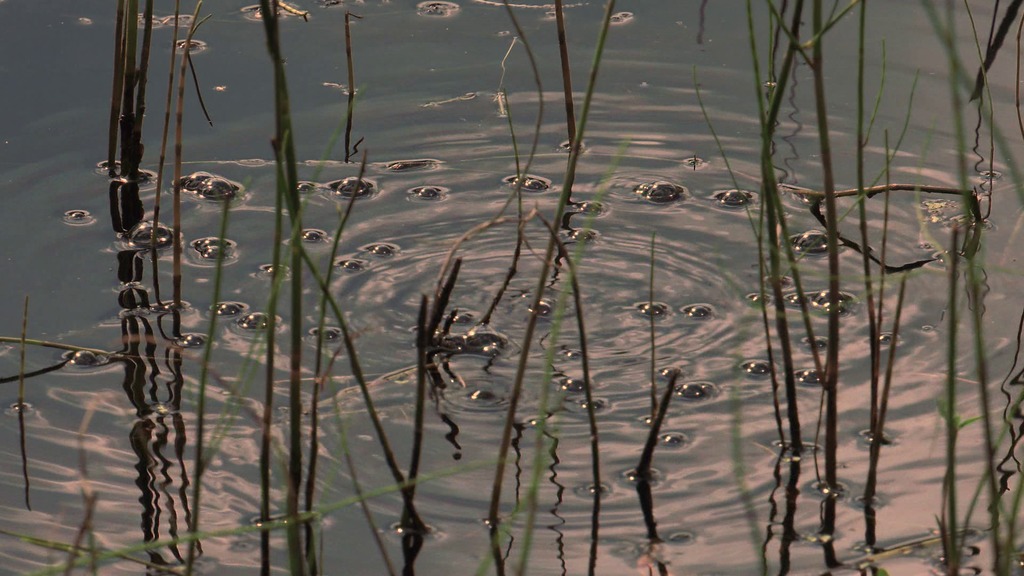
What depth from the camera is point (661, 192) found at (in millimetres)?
2516

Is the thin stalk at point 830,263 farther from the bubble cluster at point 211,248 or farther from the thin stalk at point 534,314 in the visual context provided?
the bubble cluster at point 211,248

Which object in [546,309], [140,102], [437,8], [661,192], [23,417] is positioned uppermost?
[437,8]

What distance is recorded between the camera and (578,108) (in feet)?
9.30

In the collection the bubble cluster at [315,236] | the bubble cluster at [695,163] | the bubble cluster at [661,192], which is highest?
the bubble cluster at [695,163]

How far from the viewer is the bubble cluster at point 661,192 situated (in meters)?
2.50

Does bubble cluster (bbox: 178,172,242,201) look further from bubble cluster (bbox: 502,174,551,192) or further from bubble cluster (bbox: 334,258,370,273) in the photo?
bubble cluster (bbox: 502,174,551,192)

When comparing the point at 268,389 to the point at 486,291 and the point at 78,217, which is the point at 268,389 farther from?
the point at 78,217

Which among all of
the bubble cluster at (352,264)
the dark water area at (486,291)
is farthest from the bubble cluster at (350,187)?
the bubble cluster at (352,264)

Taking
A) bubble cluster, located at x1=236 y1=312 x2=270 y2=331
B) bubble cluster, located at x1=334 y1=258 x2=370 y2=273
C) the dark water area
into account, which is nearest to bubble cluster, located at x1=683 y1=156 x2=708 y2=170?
the dark water area

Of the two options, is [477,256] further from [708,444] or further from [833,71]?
[833,71]

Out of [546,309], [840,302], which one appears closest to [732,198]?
[840,302]

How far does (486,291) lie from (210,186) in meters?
0.64

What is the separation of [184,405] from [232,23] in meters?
1.42

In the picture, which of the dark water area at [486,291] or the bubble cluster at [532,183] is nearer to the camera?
the dark water area at [486,291]
